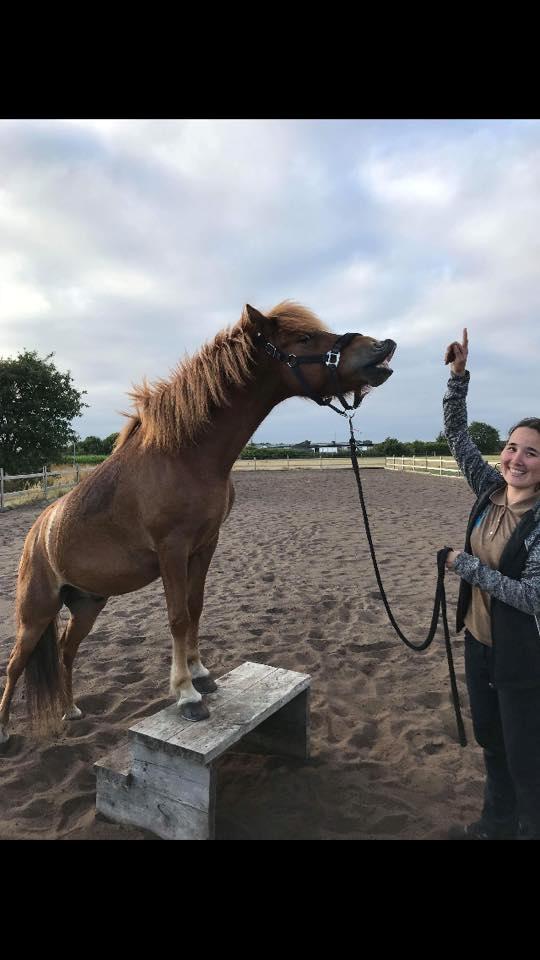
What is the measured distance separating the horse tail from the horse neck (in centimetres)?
164

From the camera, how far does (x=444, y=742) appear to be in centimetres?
296

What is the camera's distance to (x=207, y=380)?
2328 mm

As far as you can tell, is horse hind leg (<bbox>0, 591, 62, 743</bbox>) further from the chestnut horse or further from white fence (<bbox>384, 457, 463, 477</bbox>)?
white fence (<bbox>384, 457, 463, 477</bbox>)

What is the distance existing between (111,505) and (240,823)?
5.69 ft

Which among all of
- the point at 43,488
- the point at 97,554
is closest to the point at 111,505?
the point at 97,554

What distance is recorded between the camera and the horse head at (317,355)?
214 centimetres

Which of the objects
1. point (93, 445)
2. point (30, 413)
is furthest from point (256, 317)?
point (93, 445)

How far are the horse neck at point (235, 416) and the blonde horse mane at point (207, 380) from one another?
0.04m

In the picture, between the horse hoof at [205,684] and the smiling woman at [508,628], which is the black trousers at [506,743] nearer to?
the smiling woman at [508,628]

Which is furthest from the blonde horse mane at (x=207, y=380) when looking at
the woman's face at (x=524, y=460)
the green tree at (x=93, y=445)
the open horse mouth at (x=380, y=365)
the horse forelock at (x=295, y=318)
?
the green tree at (x=93, y=445)

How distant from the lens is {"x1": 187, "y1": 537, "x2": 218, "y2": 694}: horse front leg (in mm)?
2678

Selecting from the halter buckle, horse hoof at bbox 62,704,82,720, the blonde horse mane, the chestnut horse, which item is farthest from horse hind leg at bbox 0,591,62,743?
the halter buckle

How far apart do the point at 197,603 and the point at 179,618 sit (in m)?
0.43
